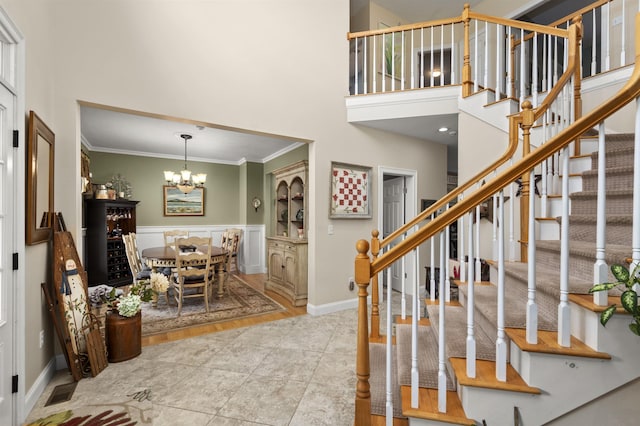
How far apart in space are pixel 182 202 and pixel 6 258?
478cm

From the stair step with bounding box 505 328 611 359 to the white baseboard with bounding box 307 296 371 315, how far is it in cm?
269

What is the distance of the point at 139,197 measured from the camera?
19.4ft

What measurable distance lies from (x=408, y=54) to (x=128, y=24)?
434 cm

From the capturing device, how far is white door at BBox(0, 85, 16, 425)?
1.65m

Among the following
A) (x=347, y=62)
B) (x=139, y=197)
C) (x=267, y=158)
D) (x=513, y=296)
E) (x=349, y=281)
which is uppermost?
(x=347, y=62)

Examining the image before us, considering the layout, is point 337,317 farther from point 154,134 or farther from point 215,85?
point 154,134

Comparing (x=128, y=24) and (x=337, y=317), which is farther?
(x=337, y=317)

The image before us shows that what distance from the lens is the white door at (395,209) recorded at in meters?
4.83

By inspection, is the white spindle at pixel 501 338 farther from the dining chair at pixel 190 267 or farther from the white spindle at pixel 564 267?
the dining chair at pixel 190 267

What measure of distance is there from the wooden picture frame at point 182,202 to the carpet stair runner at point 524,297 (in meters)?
5.43

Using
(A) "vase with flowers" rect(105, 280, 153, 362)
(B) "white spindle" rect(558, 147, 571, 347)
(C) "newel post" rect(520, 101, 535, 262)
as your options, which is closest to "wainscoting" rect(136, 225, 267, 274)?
(A) "vase with flowers" rect(105, 280, 153, 362)

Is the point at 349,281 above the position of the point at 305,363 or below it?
above

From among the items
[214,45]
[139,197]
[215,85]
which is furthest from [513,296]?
[139,197]

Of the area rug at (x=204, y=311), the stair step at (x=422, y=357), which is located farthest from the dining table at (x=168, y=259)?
the stair step at (x=422, y=357)
